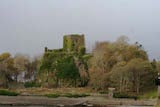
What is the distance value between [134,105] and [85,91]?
2176 centimetres

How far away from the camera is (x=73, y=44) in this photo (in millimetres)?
99562

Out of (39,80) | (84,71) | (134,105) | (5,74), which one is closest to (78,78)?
(84,71)

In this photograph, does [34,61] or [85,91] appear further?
[34,61]

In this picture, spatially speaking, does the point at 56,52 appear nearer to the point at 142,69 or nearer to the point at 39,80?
the point at 39,80

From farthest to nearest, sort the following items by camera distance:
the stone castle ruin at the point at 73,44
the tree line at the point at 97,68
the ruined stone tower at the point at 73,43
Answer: the ruined stone tower at the point at 73,43, the stone castle ruin at the point at 73,44, the tree line at the point at 97,68

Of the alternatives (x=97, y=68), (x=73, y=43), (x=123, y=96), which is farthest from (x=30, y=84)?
(x=123, y=96)

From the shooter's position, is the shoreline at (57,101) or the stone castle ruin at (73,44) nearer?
the shoreline at (57,101)

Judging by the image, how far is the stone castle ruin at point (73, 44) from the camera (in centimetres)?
9779

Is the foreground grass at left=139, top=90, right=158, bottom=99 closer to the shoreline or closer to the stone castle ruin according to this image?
the shoreline

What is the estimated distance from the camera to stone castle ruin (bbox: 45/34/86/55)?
97787 mm

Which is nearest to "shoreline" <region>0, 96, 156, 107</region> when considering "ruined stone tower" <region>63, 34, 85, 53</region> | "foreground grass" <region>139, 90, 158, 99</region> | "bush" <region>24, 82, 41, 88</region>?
"foreground grass" <region>139, 90, 158, 99</region>

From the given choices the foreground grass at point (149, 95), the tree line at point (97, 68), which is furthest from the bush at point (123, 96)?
the tree line at point (97, 68)

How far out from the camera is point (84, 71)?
92062 millimetres

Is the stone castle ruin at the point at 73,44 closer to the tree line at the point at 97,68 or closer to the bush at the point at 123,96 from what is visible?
the tree line at the point at 97,68
